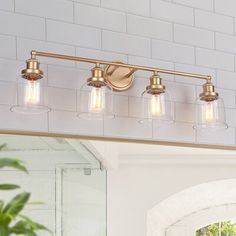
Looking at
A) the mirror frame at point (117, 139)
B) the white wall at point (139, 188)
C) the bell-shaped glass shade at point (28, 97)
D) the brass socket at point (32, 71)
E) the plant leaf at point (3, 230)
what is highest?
the brass socket at point (32, 71)

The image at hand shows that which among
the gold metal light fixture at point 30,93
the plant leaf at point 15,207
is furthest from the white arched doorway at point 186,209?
the plant leaf at point 15,207

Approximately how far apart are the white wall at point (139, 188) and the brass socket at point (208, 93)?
255mm

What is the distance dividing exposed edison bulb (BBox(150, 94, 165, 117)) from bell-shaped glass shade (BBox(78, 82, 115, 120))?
163 millimetres

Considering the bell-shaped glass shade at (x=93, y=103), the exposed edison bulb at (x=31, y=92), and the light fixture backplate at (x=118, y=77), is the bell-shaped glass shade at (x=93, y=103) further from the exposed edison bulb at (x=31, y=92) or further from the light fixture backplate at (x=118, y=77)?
the exposed edison bulb at (x=31, y=92)

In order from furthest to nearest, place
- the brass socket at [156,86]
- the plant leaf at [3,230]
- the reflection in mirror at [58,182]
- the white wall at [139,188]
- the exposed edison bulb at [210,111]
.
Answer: the exposed edison bulb at [210,111], the brass socket at [156,86], the white wall at [139,188], the reflection in mirror at [58,182], the plant leaf at [3,230]

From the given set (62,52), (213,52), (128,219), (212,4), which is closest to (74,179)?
(128,219)

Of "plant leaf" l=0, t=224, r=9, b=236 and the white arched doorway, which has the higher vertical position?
the white arched doorway

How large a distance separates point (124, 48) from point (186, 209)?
0.61 metres

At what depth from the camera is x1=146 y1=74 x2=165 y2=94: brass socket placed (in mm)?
2043

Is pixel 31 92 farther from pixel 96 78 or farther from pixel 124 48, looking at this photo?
pixel 124 48

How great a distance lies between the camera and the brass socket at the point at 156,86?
6.70 ft

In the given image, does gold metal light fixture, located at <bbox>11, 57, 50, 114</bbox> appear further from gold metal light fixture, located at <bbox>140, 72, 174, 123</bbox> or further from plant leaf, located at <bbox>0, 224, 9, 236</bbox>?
plant leaf, located at <bbox>0, 224, 9, 236</bbox>

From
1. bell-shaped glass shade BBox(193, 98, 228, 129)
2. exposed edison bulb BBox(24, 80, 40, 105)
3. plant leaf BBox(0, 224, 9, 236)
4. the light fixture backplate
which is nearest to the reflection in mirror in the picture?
exposed edison bulb BBox(24, 80, 40, 105)

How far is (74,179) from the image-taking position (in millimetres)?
1872
